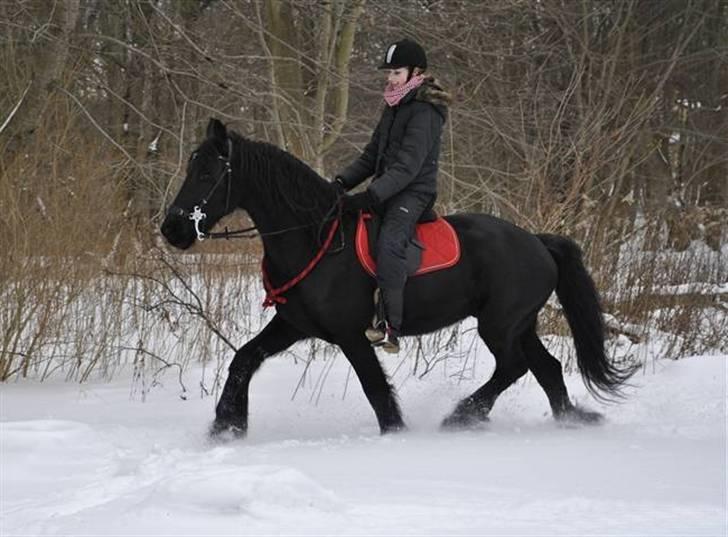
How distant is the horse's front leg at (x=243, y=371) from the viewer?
6285 millimetres

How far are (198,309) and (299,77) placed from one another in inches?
296

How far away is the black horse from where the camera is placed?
599cm

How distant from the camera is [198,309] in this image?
28.4 feet

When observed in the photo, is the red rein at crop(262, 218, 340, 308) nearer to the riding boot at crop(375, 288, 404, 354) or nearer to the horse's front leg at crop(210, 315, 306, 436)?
the horse's front leg at crop(210, 315, 306, 436)

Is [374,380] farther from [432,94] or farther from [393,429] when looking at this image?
[432,94]

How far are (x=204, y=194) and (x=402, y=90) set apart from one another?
4.39ft

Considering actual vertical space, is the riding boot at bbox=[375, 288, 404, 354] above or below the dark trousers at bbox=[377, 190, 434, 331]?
below

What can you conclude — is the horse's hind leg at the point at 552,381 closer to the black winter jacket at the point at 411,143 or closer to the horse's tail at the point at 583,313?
the horse's tail at the point at 583,313

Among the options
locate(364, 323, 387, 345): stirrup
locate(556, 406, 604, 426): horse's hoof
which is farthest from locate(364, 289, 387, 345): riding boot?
locate(556, 406, 604, 426): horse's hoof

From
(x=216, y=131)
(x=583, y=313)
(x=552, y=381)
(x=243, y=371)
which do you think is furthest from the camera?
(x=583, y=313)

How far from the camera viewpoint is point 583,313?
7.18 meters

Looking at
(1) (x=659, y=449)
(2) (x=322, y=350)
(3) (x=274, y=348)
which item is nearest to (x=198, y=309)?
(2) (x=322, y=350)

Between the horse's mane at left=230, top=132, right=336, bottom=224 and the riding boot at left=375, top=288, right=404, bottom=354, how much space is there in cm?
61

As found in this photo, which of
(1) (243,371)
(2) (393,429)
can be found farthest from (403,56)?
(2) (393,429)
